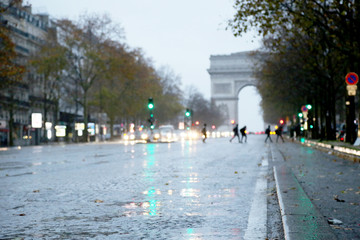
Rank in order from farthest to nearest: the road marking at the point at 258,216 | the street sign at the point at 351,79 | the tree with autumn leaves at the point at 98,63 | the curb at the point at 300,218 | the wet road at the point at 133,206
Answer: the tree with autumn leaves at the point at 98,63
the street sign at the point at 351,79
the wet road at the point at 133,206
the road marking at the point at 258,216
the curb at the point at 300,218

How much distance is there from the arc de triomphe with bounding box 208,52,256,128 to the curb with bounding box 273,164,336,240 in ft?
361

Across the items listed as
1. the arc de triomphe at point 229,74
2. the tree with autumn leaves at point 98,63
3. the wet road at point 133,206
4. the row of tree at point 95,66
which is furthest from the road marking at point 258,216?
the arc de triomphe at point 229,74

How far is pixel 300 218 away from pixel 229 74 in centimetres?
11539

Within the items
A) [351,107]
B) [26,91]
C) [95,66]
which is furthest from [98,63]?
[351,107]

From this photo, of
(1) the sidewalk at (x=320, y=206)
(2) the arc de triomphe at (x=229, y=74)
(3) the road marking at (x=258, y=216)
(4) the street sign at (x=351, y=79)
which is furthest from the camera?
(2) the arc de triomphe at (x=229, y=74)

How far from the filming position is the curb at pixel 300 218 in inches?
242

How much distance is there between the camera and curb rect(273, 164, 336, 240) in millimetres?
6141

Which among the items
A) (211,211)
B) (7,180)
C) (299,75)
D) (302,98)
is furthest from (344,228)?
(302,98)

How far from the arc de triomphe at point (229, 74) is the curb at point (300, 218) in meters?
110

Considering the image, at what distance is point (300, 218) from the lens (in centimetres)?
715

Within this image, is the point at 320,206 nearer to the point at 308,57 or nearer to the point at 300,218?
the point at 300,218

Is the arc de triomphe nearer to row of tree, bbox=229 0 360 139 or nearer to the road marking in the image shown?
row of tree, bbox=229 0 360 139

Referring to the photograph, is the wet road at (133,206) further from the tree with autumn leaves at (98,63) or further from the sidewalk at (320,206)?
the tree with autumn leaves at (98,63)

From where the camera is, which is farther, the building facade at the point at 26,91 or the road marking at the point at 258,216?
the building facade at the point at 26,91
